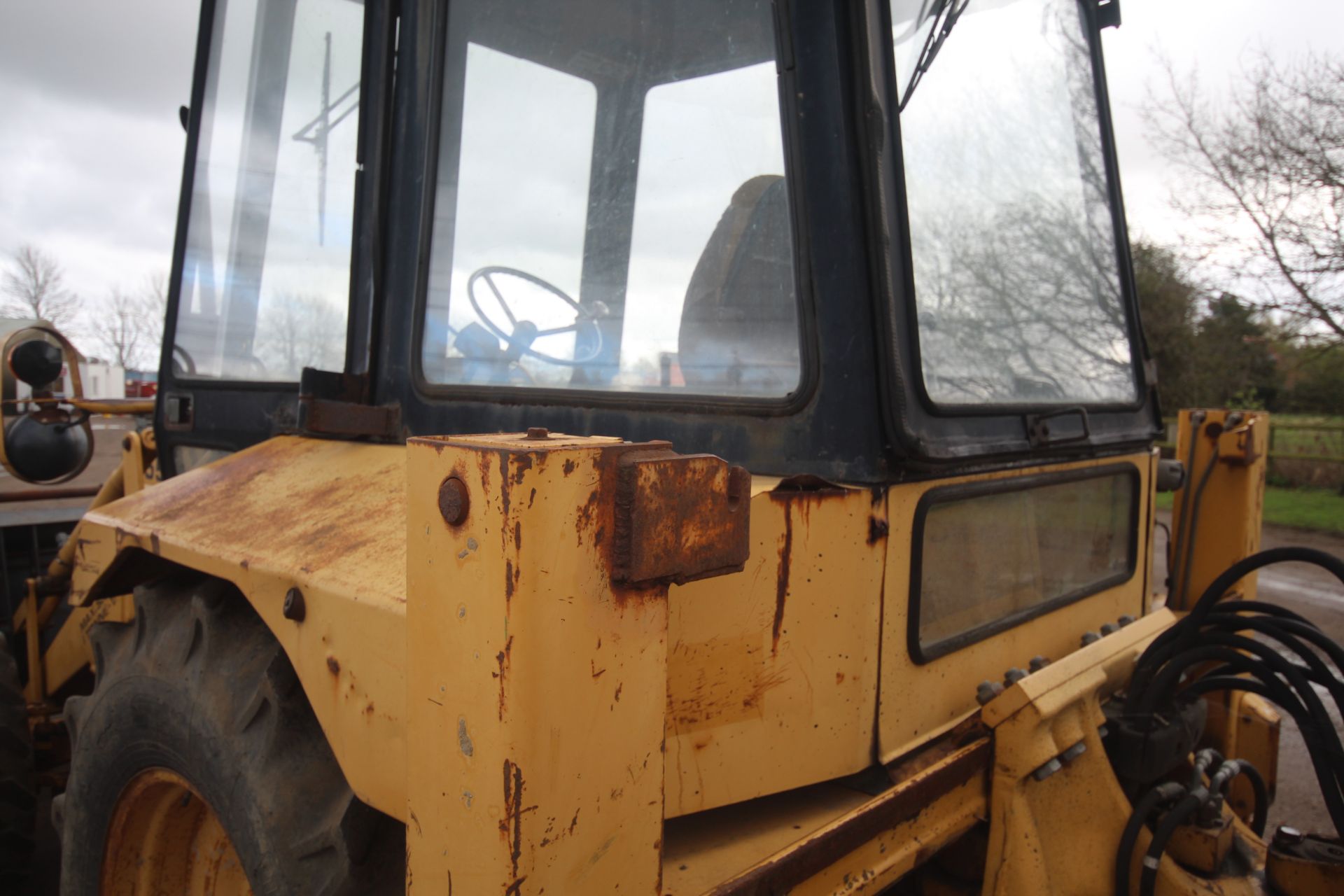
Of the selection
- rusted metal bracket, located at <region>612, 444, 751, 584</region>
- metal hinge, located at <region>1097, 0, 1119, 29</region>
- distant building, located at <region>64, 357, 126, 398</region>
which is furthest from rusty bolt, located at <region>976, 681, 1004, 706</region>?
distant building, located at <region>64, 357, 126, 398</region>

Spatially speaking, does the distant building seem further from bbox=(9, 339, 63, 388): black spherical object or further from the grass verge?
bbox=(9, 339, 63, 388): black spherical object

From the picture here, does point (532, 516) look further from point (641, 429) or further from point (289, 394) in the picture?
point (289, 394)

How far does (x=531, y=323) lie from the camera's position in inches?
66.4

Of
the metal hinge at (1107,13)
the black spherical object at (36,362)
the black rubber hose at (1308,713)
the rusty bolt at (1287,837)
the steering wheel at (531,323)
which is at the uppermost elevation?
the metal hinge at (1107,13)

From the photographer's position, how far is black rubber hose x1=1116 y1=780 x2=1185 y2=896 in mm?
1644

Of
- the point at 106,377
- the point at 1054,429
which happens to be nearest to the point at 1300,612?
the point at 1054,429

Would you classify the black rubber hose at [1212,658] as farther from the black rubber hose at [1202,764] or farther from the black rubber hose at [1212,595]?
the black rubber hose at [1202,764]

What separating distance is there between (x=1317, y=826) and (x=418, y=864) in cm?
402

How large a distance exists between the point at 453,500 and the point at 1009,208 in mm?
1417

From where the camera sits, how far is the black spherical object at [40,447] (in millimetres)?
2996

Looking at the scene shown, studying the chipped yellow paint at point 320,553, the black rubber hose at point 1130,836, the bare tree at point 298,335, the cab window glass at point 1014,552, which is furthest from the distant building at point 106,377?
the black rubber hose at point 1130,836

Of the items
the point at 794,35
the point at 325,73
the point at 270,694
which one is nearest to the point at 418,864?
the point at 270,694

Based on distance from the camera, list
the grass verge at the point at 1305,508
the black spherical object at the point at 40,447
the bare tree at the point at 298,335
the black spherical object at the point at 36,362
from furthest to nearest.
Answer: the grass verge at the point at 1305,508 < the black spherical object at the point at 40,447 < the black spherical object at the point at 36,362 < the bare tree at the point at 298,335

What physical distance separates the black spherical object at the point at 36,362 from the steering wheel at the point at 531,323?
193 cm
